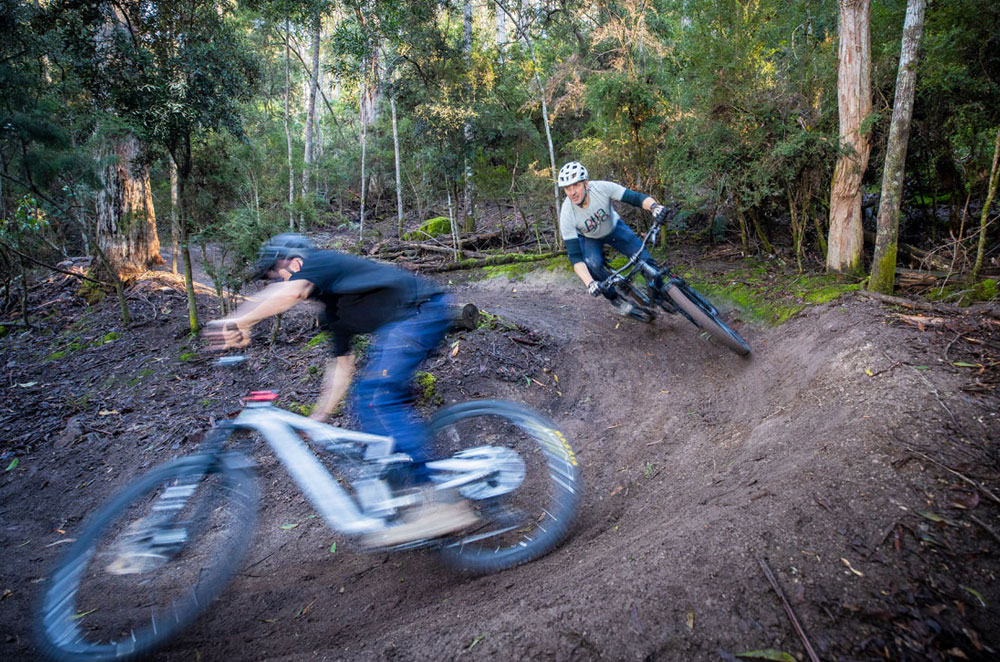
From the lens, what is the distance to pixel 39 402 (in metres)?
6.77

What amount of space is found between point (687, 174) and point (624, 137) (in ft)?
7.78

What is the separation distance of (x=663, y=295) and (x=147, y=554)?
5167 millimetres

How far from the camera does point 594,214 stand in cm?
579

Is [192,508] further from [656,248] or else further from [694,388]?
[656,248]

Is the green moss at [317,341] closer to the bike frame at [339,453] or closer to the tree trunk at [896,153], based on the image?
the bike frame at [339,453]

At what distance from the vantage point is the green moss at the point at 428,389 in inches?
206

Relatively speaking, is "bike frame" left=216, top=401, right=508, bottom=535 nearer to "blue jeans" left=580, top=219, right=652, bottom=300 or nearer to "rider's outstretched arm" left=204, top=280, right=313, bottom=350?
"rider's outstretched arm" left=204, top=280, right=313, bottom=350

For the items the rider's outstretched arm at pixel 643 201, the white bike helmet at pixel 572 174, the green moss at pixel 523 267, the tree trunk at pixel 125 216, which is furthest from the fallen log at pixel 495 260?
the tree trunk at pixel 125 216

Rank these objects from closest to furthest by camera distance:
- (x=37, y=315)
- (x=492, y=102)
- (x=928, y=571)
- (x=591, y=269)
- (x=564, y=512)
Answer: (x=928, y=571), (x=564, y=512), (x=591, y=269), (x=37, y=315), (x=492, y=102)

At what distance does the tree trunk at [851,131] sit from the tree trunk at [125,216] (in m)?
14.0

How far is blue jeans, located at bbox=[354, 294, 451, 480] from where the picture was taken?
2.98 meters

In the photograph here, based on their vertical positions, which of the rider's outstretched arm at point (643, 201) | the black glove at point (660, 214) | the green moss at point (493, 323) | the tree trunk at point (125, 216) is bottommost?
the green moss at point (493, 323)

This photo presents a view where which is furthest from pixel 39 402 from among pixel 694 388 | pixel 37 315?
pixel 694 388

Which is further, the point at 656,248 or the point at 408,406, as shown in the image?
the point at 656,248
